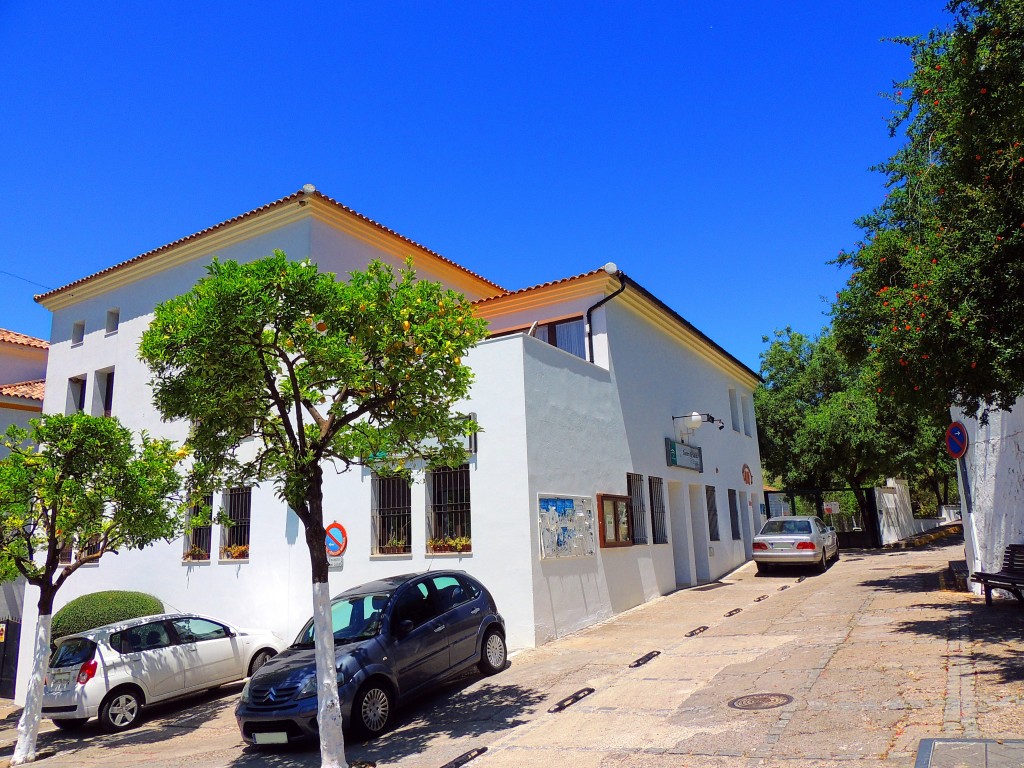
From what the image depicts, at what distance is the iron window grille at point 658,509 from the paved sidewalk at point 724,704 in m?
3.24

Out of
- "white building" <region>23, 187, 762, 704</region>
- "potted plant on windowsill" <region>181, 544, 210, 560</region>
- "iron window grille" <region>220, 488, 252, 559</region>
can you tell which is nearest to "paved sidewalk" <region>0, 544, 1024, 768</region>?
"white building" <region>23, 187, 762, 704</region>

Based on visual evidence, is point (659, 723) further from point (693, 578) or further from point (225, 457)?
point (693, 578)

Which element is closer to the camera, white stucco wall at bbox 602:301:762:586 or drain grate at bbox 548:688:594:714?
drain grate at bbox 548:688:594:714

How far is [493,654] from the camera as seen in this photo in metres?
9.94

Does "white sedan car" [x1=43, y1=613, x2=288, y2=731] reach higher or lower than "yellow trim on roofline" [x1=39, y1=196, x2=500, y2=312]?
lower

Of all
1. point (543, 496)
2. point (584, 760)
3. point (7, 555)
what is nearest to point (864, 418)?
point (543, 496)

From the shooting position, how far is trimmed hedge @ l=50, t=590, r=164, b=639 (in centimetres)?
1506

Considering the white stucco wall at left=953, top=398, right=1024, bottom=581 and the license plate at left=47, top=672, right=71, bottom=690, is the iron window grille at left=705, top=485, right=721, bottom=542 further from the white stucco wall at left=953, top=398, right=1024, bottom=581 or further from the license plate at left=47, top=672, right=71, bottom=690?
the license plate at left=47, top=672, right=71, bottom=690

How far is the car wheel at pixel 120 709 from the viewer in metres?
10.7

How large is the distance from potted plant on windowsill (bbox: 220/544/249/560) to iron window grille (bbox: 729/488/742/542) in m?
13.4

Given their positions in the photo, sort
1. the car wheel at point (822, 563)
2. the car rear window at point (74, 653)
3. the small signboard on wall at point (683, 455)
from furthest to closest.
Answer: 1. the car wheel at point (822, 563)
2. the small signboard on wall at point (683, 455)
3. the car rear window at point (74, 653)

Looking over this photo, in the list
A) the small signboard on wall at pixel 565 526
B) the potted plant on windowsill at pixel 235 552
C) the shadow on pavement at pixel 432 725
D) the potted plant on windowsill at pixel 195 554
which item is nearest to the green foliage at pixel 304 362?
the shadow on pavement at pixel 432 725

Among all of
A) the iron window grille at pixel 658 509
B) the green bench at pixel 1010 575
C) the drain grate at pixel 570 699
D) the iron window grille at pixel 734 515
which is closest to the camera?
the drain grate at pixel 570 699

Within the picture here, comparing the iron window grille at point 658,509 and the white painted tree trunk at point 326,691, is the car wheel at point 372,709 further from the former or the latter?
the iron window grille at point 658,509
